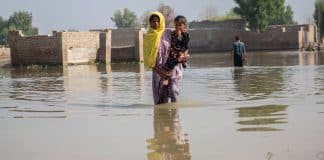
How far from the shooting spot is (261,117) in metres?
7.39

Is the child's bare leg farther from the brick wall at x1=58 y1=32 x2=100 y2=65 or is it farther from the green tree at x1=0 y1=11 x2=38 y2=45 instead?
the green tree at x1=0 y1=11 x2=38 y2=45

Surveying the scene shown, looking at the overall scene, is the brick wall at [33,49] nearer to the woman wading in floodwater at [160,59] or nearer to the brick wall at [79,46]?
the brick wall at [79,46]

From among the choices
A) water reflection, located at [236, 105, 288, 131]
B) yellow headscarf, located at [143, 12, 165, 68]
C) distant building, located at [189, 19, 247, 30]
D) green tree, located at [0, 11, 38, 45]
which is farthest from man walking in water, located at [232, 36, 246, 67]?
green tree, located at [0, 11, 38, 45]

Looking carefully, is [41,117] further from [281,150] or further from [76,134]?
[281,150]

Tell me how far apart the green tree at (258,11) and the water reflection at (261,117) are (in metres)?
50.4

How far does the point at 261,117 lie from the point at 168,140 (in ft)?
5.84

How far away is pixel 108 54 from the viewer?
1271 inches

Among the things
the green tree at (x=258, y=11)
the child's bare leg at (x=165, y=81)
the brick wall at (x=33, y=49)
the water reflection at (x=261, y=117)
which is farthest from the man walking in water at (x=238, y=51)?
the green tree at (x=258, y=11)

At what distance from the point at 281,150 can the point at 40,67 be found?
979 inches

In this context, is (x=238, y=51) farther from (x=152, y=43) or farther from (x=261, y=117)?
A: (x=261, y=117)

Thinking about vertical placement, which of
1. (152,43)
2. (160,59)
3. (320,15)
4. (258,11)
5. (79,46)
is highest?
(258,11)

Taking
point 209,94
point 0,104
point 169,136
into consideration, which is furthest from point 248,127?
point 0,104

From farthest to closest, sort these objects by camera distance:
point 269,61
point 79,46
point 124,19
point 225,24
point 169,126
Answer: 1. point 124,19
2. point 225,24
3. point 79,46
4. point 269,61
5. point 169,126

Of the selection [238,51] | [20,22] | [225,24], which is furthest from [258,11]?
[20,22]
